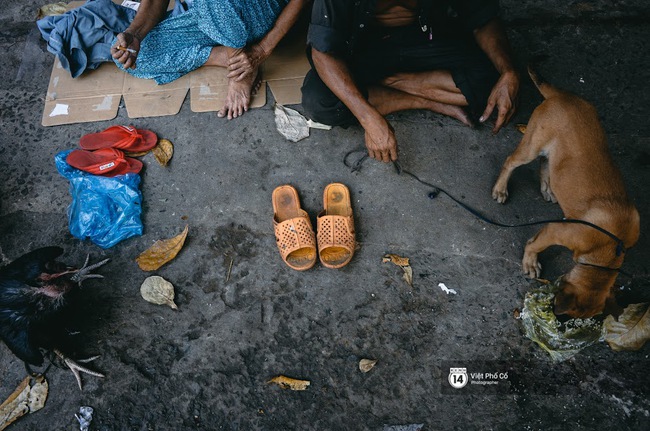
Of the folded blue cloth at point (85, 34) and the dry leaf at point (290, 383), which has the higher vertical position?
the folded blue cloth at point (85, 34)

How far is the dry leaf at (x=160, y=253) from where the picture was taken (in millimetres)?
2756

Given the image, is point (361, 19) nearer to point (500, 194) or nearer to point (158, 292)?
point (500, 194)

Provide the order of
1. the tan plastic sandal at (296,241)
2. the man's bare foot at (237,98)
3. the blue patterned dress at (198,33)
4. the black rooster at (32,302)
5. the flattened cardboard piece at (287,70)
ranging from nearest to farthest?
the black rooster at (32,302), the tan plastic sandal at (296,241), the blue patterned dress at (198,33), the man's bare foot at (237,98), the flattened cardboard piece at (287,70)

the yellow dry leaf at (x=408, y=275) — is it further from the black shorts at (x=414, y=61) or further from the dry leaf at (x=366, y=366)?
the black shorts at (x=414, y=61)

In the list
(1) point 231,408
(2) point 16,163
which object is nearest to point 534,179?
(1) point 231,408

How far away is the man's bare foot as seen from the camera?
3.16 meters

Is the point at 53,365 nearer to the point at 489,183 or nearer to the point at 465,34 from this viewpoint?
the point at 489,183

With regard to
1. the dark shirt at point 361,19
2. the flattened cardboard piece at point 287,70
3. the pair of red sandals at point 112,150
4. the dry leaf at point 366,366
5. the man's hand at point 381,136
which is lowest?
the dry leaf at point 366,366

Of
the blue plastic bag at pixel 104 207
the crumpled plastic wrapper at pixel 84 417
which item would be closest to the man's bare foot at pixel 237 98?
the blue plastic bag at pixel 104 207

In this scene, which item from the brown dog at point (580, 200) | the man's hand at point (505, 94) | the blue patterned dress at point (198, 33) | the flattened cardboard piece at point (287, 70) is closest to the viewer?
the brown dog at point (580, 200)

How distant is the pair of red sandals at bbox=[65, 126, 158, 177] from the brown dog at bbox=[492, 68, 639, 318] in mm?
2390

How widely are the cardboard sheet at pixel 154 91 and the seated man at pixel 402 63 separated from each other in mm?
509

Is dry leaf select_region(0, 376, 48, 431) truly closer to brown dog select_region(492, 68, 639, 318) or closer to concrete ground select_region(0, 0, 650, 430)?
concrete ground select_region(0, 0, 650, 430)

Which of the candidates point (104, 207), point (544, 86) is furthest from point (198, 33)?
point (544, 86)
